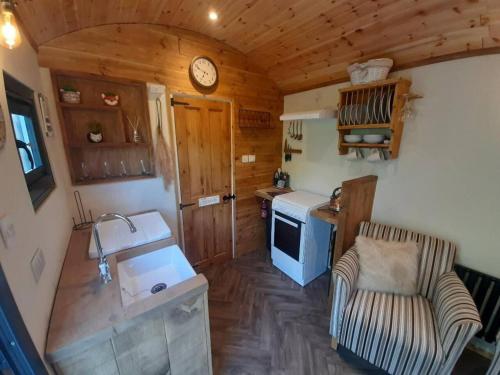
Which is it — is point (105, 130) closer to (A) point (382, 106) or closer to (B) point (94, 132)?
(B) point (94, 132)

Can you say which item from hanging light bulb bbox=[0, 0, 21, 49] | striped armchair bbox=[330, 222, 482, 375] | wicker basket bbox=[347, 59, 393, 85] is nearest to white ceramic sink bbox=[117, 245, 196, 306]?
striped armchair bbox=[330, 222, 482, 375]

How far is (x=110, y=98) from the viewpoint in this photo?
1.82 m

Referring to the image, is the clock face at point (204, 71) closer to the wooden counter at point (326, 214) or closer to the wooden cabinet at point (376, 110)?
the wooden cabinet at point (376, 110)

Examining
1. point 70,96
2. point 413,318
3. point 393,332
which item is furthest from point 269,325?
point 70,96

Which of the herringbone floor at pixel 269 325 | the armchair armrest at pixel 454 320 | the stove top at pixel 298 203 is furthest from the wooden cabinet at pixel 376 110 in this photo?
the herringbone floor at pixel 269 325

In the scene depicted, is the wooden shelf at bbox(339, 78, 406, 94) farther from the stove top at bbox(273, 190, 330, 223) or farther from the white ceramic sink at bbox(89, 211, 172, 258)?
the white ceramic sink at bbox(89, 211, 172, 258)

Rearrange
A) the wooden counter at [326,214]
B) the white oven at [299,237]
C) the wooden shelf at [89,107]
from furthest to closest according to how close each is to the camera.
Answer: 1. the white oven at [299,237]
2. the wooden counter at [326,214]
3. the wooden shelf at [89,107]

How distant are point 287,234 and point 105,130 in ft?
6.83

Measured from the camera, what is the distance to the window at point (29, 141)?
1063mm

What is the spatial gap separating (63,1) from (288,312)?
9.45 feet

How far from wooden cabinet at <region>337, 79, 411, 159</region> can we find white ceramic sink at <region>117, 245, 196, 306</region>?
1.86 metres

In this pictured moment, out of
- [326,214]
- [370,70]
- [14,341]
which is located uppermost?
[370,70]

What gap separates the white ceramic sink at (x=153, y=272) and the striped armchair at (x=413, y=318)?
3.71 ft

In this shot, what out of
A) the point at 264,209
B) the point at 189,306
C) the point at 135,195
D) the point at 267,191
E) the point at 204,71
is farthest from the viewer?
the point at 264,209
